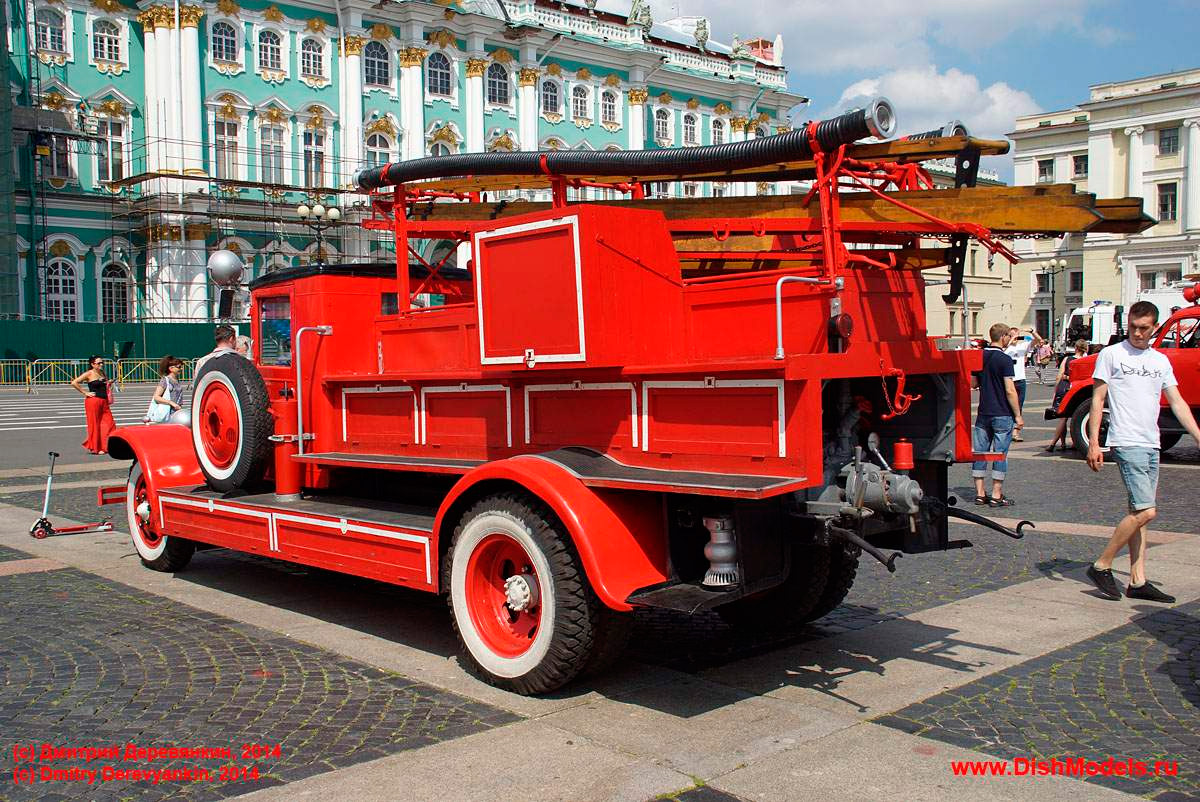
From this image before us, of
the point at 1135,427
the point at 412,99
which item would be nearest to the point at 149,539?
the point at 1135,427

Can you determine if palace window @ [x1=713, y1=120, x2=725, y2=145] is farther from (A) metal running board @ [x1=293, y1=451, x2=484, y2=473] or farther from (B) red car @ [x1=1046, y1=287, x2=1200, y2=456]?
(A) metal running board @ [x1=293, y1=451, x2=484, y2=473]

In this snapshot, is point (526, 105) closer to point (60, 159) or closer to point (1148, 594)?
point (60, 159)

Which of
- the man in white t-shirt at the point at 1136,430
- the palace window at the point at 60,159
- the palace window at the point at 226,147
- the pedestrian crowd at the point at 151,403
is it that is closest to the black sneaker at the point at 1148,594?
the man in white t-shirt at the point at 1136,430

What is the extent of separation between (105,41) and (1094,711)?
45707mm

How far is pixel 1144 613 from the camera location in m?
7.01

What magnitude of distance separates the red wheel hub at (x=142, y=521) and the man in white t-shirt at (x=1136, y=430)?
22.9 feet

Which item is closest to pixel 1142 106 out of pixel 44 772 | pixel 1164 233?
pixel 1164 233

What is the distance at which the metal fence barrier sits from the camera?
3934cm

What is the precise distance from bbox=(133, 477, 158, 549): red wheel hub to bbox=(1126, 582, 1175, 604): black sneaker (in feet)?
23.5

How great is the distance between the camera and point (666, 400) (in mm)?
5297

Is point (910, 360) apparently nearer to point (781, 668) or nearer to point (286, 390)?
point (781, 668)

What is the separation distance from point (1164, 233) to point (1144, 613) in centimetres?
7479

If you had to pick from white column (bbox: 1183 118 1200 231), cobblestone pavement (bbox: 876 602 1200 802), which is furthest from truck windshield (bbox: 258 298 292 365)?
white column (bbox: 1183 118 1200 231)

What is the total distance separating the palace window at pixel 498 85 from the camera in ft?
173
